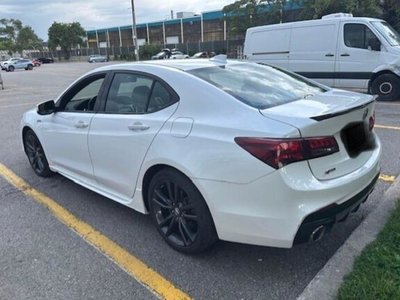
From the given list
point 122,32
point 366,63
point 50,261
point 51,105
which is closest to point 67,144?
point 51,105

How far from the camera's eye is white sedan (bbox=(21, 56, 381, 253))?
2332 mm

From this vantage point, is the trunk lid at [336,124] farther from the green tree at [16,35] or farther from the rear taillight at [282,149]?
the green tree at [16,35]

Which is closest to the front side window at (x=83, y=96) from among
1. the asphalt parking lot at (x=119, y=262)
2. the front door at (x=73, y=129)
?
the front door at (x=73, y=129)

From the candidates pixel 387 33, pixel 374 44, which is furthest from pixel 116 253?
pixel 387 33

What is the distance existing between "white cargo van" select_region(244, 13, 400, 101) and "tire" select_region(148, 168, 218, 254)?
831 centimetres

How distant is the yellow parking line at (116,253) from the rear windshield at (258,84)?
4.72 ft

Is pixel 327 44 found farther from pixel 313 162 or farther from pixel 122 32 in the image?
pixel 122 32

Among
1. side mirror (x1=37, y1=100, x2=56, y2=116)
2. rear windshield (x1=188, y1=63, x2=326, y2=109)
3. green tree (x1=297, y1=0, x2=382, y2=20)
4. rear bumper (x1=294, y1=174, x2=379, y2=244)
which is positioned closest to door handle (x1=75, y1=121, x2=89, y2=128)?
side mirror (x1=37, y1=100, x2=56, y2=116)

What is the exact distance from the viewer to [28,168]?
5391 millimetres

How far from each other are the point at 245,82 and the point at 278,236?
1.34 metres

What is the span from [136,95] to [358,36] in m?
8.23

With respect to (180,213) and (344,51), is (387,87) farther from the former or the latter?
(180,213)

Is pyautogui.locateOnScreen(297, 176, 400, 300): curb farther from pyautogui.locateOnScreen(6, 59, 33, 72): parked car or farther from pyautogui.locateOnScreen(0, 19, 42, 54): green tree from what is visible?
pyautogui.locateOnScreen(0, 19, 42, 54): green tree

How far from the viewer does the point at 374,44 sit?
9.32 m
